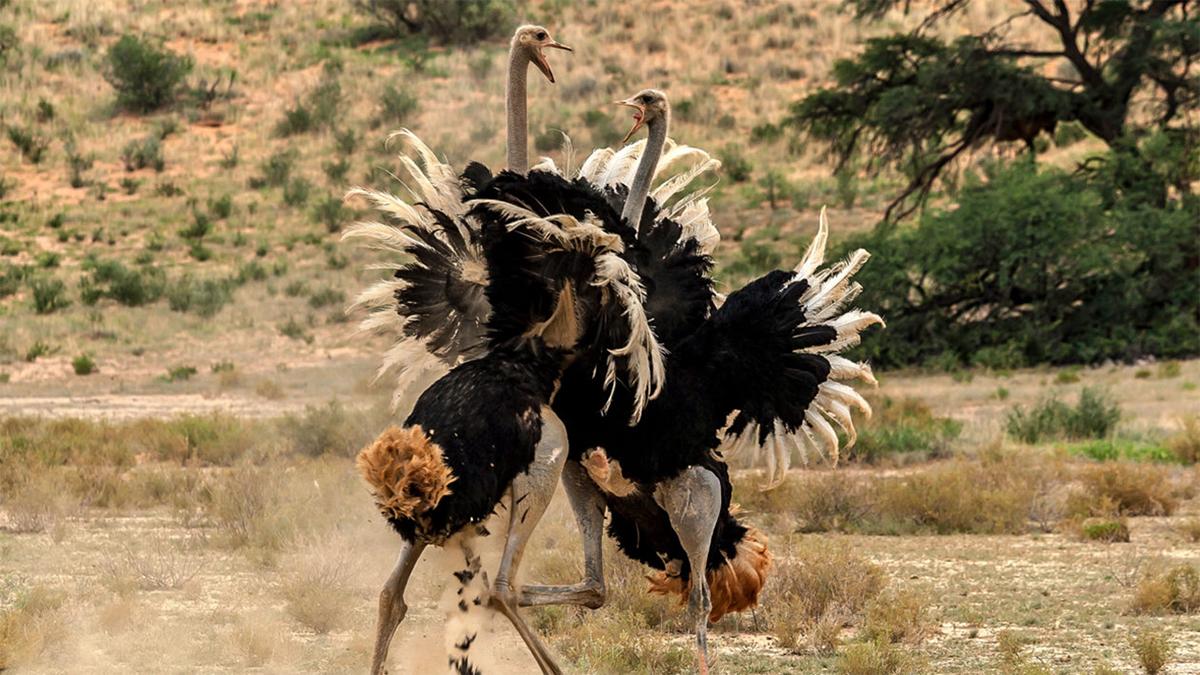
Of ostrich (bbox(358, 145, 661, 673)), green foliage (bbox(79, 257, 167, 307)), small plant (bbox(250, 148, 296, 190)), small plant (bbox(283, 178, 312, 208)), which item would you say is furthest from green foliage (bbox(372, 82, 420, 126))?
ostrich (bbox(358, 145, 661, 673))

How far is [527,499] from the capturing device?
22.6 feet

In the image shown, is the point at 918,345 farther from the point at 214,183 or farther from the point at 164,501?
the point at 214,183

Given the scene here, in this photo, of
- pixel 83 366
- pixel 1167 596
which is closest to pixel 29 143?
pixel 83 366

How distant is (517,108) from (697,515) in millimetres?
1875

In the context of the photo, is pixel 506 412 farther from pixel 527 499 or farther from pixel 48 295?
pixel 48 295

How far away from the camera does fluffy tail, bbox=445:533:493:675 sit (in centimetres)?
691

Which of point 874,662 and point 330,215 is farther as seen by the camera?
point 330,215

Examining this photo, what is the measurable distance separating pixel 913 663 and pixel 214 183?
28.9 m

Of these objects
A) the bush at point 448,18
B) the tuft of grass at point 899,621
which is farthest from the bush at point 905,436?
the bush at point 448,18

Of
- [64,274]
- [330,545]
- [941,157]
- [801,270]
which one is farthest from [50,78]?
[801,270]

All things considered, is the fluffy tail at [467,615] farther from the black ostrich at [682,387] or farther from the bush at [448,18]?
the bush at [448,18]

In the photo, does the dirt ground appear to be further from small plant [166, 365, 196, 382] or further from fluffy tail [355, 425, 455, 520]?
small plant [166, 365, 196, 382]

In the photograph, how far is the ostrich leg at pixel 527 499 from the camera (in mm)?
6871

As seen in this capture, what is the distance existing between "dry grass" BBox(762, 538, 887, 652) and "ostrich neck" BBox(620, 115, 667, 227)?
2.61 metres
